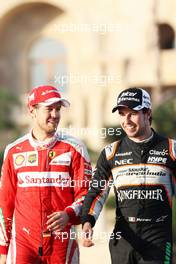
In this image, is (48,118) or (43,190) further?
(48,118)

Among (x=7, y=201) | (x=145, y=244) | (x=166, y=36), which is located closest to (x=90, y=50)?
(x=166, y=36)

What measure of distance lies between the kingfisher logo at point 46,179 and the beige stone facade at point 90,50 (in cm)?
2032

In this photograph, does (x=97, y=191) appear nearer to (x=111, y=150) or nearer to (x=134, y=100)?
(x=111, y=150)

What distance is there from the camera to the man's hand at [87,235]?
17.5 feet

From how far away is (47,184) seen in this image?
5.95 metres

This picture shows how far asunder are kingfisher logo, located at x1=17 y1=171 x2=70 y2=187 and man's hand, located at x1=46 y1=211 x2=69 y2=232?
27 centimetres

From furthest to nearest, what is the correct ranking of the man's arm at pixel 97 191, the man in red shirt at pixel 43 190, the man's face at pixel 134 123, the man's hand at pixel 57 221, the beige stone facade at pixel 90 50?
1. the beige stone facade at pixel 90 50
2. the man in red shirt at pixel 43 190
3. the man's hand at pixel 57 221
4. the man's arm at pixel 97 191
5. the man's face at pixel 134 123

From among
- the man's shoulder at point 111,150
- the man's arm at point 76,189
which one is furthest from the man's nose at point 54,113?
→ the man's shoulder at point 111,150

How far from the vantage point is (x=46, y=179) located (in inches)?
235

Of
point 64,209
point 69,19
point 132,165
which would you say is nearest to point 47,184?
point 64,209

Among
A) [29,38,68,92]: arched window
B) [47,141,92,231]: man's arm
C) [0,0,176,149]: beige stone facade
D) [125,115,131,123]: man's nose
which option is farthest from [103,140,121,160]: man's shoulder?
[29,38,68,92]: arched window

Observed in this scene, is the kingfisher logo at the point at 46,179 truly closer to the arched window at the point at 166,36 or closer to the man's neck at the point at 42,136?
the man's neck at the point at 42,136

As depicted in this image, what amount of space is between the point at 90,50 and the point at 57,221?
2806 centimetres

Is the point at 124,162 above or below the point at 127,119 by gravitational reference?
below
